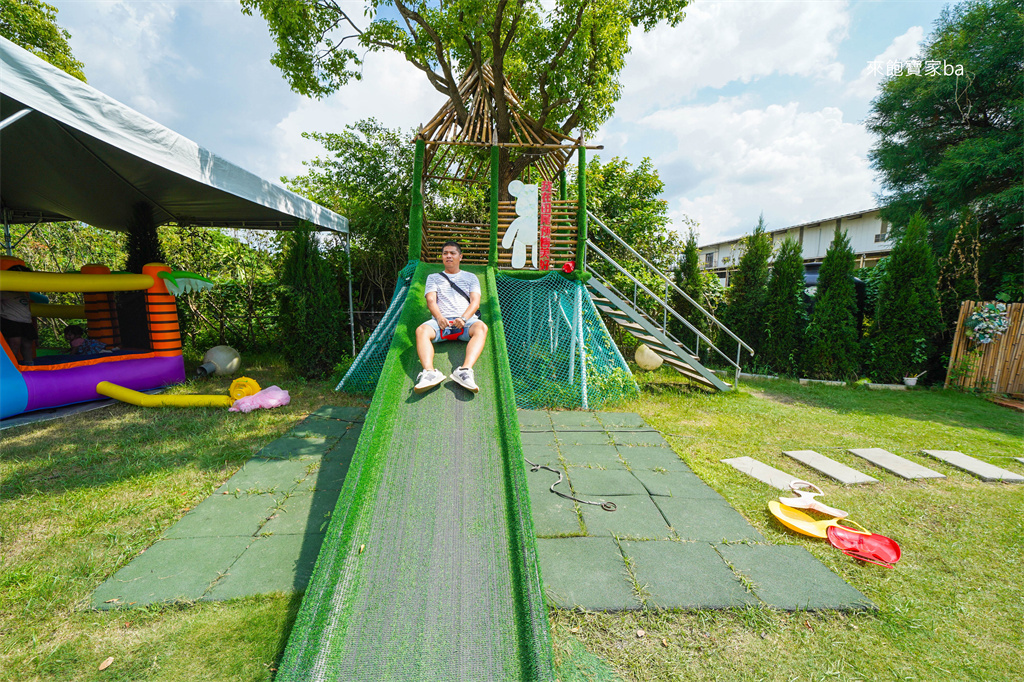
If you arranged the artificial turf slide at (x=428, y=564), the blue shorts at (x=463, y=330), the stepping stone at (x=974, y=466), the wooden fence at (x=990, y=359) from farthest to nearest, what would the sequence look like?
the wooden fence at (x=990, y=359), the blue shorts at (x=463, y=330), the stepping stone at (x=974, y=466), the artificial turf slide at (x=428, y=564)

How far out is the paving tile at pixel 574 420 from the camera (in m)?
4.26

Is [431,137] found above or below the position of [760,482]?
above

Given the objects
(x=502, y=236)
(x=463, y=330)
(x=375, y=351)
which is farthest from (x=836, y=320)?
(x=375, y=351)

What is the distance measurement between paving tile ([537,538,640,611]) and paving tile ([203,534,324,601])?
3.82ft

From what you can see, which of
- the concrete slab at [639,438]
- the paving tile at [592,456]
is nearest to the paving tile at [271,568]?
the paving tile at [592,456]

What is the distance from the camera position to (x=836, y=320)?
23.0 feet

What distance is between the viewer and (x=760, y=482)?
124 inches

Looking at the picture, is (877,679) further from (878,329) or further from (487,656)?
(878,329)

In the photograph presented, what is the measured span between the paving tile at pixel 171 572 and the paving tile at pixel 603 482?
2025 millimetres

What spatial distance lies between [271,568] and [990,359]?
9.68 meters

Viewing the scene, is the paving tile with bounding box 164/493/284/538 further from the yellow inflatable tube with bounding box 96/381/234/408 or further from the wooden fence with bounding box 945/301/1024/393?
the wooden fence with bounding box 945/301/1024/393

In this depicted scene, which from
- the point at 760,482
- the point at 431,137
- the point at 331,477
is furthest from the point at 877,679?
the point at 431,137

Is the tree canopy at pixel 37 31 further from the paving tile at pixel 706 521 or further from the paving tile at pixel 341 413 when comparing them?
the paving tile at pixel 706 521

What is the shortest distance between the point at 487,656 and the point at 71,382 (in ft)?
18.0
